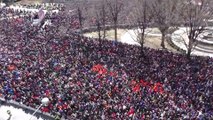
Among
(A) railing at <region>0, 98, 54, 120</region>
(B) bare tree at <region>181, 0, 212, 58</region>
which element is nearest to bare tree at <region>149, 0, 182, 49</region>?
(B) bare tree at <region>181, 0, 212, 58</region>

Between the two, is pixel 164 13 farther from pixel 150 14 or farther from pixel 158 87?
pixel 158 87

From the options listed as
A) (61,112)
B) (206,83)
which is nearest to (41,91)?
(61,112)

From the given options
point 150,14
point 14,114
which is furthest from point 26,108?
point 150,14

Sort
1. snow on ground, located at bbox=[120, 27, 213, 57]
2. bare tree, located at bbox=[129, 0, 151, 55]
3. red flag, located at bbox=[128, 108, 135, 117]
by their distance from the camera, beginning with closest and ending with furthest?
red flag, located at bbox=[128, 108, 135, 117] → bare tree, located at bbox=[129, 0, 151, 55] → snow on ground, located at bbox=[120, 27, 213, 57]

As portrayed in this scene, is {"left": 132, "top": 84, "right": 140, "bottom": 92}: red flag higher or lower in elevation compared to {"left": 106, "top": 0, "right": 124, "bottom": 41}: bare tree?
lower

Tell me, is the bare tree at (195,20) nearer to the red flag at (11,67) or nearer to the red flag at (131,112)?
the red flag at (131,112)

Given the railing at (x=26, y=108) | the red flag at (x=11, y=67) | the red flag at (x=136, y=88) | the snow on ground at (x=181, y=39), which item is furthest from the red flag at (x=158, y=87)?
the red flag at (x=11, y=67)

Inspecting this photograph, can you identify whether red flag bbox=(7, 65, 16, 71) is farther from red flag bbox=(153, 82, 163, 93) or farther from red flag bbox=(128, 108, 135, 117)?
red flag bbox=(128, 108, 135, 117)
